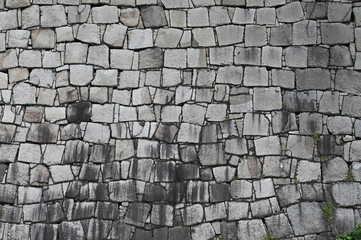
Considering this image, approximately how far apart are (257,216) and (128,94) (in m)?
2.50

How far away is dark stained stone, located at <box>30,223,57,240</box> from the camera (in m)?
7.85

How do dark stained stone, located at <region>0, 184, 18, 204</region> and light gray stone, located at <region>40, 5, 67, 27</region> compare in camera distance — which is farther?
light gray stone, located at <region>40, 5, 67, 27</region>

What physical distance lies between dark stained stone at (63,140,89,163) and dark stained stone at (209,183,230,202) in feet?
6.01

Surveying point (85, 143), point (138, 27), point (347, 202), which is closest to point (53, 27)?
point (138, 27)

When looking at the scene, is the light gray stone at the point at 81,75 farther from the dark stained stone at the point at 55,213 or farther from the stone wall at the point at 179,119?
the dark stained stone at the point at 55,213

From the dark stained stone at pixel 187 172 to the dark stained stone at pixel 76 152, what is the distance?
1.33m

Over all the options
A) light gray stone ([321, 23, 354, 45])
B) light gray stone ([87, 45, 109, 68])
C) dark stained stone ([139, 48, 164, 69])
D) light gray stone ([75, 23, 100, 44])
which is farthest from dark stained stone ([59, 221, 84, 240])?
light gray stone ([321, 23, 354, 45])

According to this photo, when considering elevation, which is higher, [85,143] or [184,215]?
[85,143]

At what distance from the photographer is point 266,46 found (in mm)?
8234

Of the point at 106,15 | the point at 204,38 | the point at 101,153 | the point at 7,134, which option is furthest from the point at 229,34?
the point at 7,134

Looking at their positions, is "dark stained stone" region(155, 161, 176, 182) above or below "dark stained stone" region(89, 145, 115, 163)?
below

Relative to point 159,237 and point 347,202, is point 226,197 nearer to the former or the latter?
point 159,237

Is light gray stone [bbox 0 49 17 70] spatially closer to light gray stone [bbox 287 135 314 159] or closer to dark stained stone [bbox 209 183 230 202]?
dark stained stone [bbox 209 183 230 202]

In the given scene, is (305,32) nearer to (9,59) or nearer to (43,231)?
(9,59)
